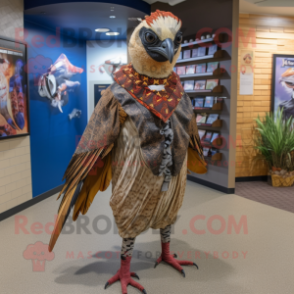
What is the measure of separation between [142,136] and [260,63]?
144 inches

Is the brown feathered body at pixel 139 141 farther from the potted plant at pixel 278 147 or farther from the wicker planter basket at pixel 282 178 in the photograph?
the wicker planter basket at pixel 282 178

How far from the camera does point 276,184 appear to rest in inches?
182

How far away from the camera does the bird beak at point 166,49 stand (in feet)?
5.50

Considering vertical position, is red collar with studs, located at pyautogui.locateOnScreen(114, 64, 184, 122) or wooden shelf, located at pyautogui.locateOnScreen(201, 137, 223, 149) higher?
red collar with studs, located at pyautogui.locateOnScreen(114, 64, 184, 122)

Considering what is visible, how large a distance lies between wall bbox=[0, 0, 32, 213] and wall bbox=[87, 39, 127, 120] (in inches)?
60.9

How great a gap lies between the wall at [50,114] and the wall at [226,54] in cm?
153

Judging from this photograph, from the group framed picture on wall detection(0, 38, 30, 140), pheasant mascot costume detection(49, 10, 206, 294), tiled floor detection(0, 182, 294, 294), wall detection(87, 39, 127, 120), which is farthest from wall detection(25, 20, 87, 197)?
pheasant mascot costume detection(49, 10, 206, 294)

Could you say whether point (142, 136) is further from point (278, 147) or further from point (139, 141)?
point (278, 147)

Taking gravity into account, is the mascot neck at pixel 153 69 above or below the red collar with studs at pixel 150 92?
above

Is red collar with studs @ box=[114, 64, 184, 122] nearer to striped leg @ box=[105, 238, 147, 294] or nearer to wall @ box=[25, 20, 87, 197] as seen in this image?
striped leg @ box=[105, 238, 147, 294]

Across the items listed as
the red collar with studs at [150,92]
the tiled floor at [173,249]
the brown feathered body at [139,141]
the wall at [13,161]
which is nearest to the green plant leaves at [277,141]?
the tiled floor at [173,249]

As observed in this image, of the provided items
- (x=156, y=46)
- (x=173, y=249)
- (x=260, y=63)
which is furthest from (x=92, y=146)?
(x=260, y=63)

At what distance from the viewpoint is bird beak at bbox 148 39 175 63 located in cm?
168

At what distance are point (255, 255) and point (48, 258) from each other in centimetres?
167
